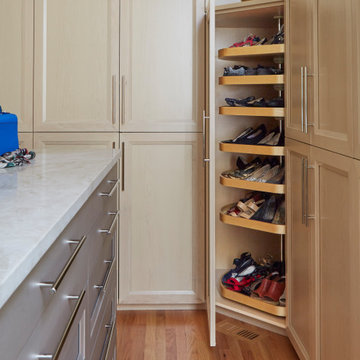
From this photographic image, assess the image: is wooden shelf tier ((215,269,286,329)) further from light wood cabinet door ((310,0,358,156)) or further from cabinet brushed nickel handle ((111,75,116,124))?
cabinet brushed nickel handle ((111,75,116,124))

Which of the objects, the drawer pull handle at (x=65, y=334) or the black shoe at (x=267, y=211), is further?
the black shoe at (x=267, y=211)

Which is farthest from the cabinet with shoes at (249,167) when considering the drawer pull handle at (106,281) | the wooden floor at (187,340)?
the drawer pull handle at (106,281)

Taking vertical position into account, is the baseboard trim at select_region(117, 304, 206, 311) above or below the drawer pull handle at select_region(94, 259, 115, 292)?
below

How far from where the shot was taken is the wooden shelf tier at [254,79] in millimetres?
2482

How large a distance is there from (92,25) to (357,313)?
6.91 ft

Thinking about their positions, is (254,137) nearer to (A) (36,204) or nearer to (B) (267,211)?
(B) (267,211)

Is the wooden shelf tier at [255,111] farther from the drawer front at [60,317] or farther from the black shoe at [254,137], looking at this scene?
the drawer front at [60,317]

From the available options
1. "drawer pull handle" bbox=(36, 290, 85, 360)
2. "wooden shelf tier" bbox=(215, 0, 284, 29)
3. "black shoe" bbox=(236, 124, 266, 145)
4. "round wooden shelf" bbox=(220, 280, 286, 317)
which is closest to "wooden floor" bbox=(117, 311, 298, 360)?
"round wooden shelf" bbox=(220, 280, 286, 317)

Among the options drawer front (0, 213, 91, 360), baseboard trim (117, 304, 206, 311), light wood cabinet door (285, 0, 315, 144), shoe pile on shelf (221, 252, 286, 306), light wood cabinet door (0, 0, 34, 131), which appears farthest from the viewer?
baseboard trim (117, 304, 206, 311)

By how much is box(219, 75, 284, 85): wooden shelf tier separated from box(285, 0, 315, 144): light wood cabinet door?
11 cm

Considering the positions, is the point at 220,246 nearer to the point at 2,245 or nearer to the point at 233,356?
the point at 233,356

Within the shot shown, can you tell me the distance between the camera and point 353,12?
1479 mm

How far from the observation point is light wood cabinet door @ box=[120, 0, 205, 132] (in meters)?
2.83

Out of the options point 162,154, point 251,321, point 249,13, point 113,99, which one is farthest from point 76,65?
point 251,321
